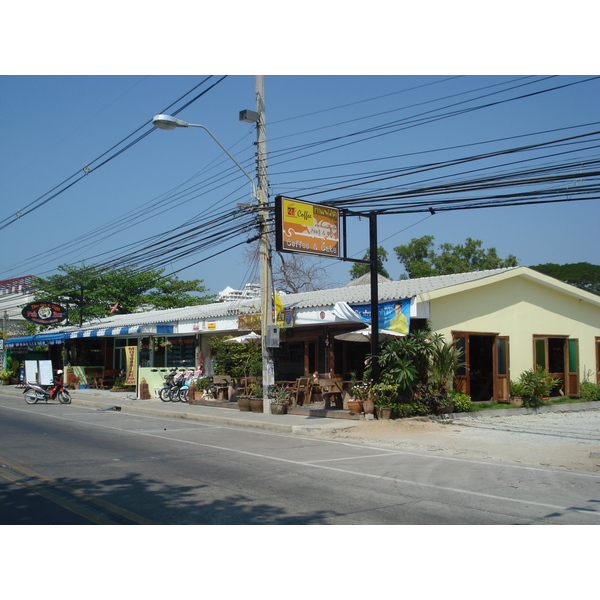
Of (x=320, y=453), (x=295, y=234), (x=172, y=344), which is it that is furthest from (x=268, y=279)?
(x=172, y=344)

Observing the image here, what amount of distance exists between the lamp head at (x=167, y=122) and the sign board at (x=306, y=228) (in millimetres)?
3844

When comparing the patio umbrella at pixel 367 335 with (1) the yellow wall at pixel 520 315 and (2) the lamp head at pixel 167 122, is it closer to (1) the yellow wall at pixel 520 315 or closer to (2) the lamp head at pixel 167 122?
(1) the yellow wall at pixel 520 315

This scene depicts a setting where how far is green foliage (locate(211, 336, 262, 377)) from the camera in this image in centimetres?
2228

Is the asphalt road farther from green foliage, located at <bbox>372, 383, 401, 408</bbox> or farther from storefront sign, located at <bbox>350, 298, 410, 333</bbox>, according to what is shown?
storefront sign, located at <bbox>350, 298, 410, 333</bbox>

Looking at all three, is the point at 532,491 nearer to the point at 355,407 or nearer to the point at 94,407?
the point at 355,407

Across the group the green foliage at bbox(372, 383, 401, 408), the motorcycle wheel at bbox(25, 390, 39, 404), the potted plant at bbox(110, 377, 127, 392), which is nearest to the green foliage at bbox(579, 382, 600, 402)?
the green foliage at bbox(372, 383, 401, 408)

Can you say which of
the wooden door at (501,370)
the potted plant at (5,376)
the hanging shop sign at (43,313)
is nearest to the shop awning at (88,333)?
the hanging shop sign at (43,313)

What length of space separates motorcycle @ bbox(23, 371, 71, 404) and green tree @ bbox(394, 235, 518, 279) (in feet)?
112

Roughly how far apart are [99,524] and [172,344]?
23433 mm

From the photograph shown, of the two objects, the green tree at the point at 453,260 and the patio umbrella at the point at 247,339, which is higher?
the green tree at the point at 453,260

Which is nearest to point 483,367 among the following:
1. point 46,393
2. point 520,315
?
point 520,315

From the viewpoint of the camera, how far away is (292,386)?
72.0ft

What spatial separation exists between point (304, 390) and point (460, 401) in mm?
5049

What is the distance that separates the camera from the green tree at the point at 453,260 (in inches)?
2085
